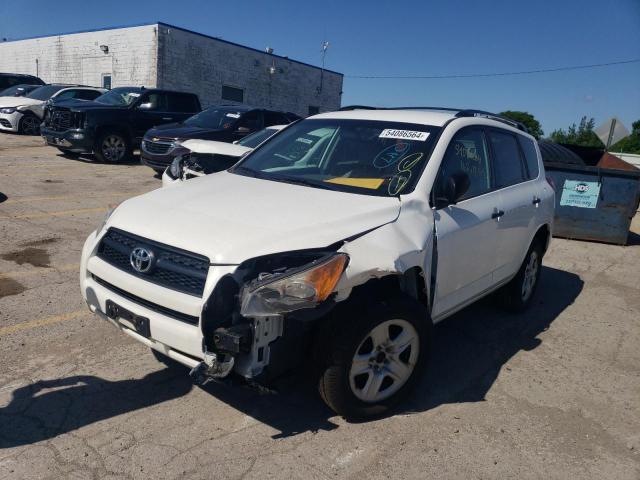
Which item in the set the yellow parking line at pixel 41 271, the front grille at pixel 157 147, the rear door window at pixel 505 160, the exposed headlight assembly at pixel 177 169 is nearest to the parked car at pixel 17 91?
the front grille at pixel 157 147

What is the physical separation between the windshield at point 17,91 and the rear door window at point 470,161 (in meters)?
19.3

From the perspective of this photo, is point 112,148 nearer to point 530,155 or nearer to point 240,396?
point 530,155

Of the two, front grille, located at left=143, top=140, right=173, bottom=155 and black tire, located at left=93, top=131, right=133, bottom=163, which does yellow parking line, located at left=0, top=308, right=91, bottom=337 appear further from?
black tire, located at left=93, top=131, right=133, bottom=163

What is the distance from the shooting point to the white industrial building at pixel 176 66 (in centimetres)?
2444

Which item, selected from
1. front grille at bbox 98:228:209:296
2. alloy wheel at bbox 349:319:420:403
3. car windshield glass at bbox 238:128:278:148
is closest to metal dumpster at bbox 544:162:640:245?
car windshield glass at bbox 238:128:278:148

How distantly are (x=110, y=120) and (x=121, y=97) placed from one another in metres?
1.13

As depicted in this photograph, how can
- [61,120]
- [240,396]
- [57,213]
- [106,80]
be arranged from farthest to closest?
[106,80] < [61,120] < [57,213] < [240,396]

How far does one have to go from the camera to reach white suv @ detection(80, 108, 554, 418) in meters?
2.64

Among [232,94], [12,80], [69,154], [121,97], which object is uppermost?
[232,94]

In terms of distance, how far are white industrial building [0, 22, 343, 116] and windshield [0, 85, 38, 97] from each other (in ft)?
18.6

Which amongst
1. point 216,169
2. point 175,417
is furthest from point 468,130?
point 216,169

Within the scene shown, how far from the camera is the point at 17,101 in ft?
57.0

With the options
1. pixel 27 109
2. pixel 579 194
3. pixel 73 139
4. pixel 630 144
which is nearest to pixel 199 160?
pixel 579 194

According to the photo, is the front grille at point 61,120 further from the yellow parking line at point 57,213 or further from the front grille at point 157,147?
the yellow parking line at point 57,213
